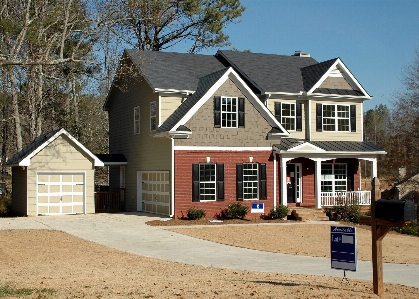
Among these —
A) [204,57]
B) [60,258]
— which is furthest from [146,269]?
[204,57]

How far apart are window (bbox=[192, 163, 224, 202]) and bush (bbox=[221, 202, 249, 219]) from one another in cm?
63

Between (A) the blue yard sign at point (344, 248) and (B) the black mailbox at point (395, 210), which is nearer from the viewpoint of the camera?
(B) the black mailbox at point (395, 210)

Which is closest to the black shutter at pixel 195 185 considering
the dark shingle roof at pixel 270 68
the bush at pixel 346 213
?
the dark shingle roof at pixel 270 68

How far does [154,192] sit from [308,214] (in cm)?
757

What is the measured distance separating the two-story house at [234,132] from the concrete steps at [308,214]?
2.48 ft

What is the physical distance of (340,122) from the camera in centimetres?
3328

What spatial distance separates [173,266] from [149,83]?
15.4 m

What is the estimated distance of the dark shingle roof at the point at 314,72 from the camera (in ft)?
107

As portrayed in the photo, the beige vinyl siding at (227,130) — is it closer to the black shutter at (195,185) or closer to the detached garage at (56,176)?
the black shutter at (195,185)

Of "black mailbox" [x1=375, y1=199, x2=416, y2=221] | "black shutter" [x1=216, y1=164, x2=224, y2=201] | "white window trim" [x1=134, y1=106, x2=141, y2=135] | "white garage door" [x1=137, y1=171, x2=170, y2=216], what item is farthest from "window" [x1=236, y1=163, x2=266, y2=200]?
"black mailbox" [x1=375, y1=199, x2=416, y2=221]

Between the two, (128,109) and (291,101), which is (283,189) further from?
(128,109)

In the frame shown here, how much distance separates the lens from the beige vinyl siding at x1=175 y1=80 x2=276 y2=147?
28.2m

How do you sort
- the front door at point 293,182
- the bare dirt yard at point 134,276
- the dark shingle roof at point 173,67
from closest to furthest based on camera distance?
the bare dirt yard at point 134,276
the dark shingle roof at point 173,67
the front door at point 293,182

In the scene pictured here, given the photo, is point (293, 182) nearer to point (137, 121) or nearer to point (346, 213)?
point (346, 213)
